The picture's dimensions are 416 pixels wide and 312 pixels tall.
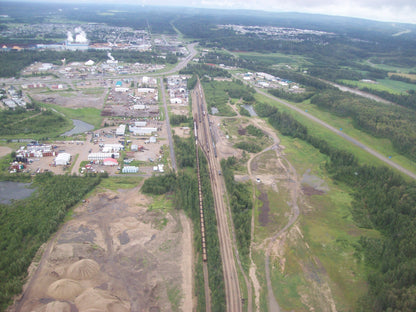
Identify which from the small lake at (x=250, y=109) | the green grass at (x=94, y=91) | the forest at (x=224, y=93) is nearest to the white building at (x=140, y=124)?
the forest at (x=224, y=93)

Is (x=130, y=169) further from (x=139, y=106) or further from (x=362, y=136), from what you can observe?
(x=362, y=136)

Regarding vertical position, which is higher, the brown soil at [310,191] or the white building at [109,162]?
the white building at [109,162]

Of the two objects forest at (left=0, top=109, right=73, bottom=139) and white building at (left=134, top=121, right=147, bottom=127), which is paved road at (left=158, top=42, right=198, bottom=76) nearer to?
white building at (left=134, top=121, right=147, bottom=127)

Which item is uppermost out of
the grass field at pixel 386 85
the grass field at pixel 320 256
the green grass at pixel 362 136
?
the grass field at pixel 386 85

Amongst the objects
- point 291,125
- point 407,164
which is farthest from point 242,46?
point 407,164

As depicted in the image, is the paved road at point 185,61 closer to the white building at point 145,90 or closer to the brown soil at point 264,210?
the white building at point 145,90

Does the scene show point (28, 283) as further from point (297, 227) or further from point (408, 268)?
point (408, 268)

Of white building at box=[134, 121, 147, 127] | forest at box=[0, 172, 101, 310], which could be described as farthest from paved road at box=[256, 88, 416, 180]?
forest at box=[0, 172, 101, 310]
